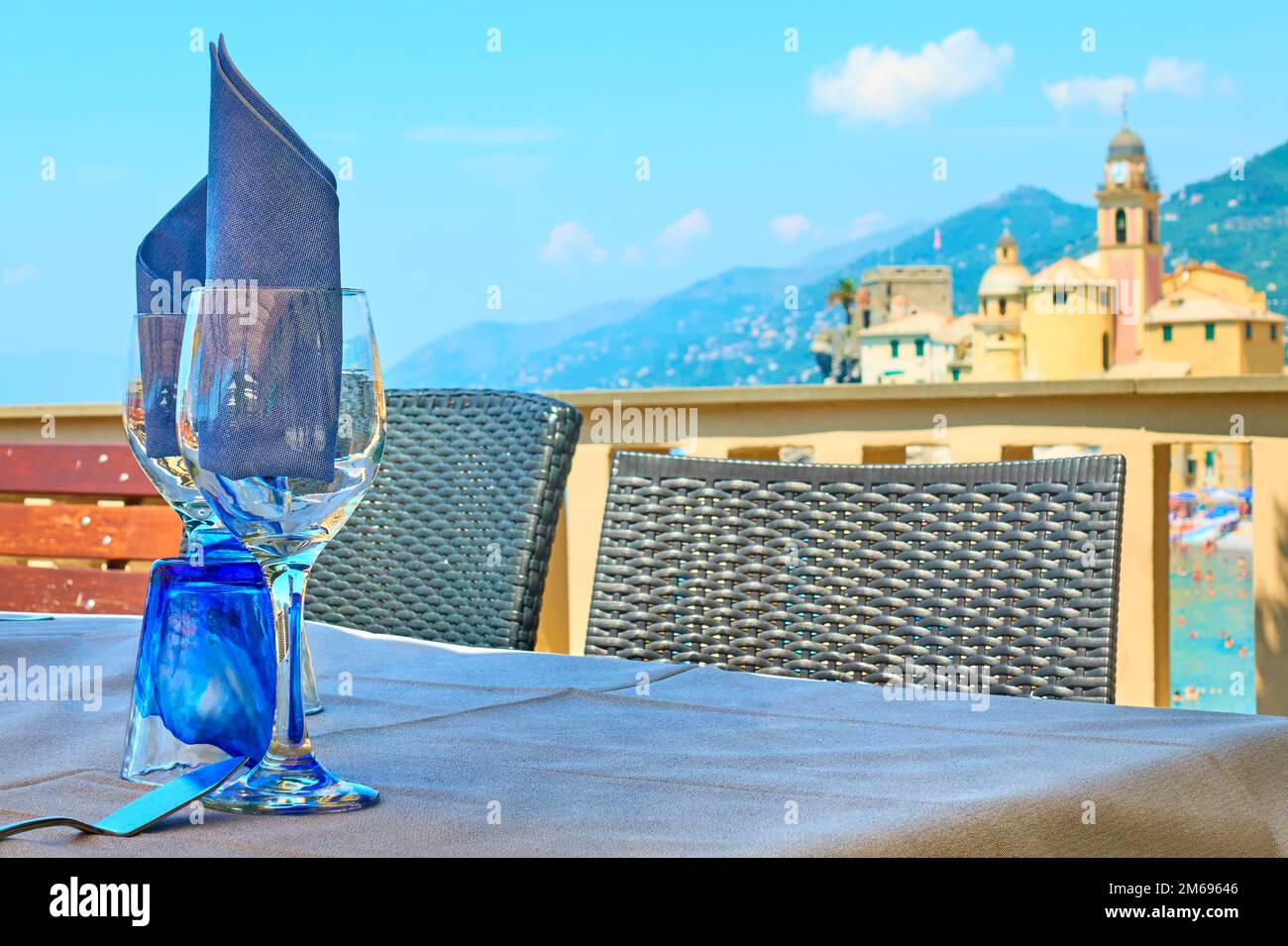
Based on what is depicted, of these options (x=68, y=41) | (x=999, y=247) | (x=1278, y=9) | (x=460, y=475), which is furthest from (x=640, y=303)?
(x=460, y=475)

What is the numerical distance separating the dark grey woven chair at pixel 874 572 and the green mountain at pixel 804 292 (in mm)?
59804

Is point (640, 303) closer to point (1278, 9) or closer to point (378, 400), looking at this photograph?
point (1278, 9)

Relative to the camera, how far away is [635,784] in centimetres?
60

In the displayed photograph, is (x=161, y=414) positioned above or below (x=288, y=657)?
above

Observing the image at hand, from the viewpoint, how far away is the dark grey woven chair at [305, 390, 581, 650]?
1408mm

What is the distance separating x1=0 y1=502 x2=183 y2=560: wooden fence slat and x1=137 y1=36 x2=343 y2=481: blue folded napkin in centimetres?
111

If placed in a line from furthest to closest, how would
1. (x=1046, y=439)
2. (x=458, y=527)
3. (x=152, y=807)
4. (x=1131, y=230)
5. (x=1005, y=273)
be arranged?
(x=1005, y=273)
(x=1131, y=230)
(x=1046, y=439)
(x=458, y=527)
(x=152, y=807)

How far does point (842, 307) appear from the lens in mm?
67875

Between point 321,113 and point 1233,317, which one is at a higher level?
point 321,113

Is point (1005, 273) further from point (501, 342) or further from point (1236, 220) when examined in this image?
point (501, 342)

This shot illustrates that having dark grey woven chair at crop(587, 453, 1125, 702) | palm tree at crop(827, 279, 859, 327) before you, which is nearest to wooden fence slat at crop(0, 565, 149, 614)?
dark grey woven chair at crop(587, 453, 1125, 702)

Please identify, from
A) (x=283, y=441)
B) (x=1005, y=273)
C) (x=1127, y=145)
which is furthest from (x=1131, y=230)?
(x=283, y=441)

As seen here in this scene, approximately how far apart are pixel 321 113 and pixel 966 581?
73.7 metres

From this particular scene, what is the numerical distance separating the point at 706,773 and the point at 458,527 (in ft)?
2.90
